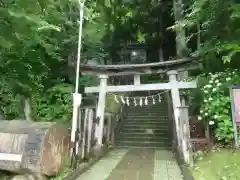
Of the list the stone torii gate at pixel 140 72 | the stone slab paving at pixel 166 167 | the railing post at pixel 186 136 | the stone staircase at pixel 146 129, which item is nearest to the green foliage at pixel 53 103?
the stone torii gate at pixel 140 72

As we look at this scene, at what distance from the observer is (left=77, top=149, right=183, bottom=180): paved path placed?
23.3 feet

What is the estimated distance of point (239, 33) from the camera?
27.2 feet

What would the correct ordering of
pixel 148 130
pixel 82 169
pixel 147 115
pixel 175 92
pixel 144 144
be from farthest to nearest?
pixel 147 115
pixel 148 130
pixel 144 144
pixel 175 92
pixel 82 169

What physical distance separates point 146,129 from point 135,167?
596 cm

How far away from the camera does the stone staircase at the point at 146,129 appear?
13016 mm

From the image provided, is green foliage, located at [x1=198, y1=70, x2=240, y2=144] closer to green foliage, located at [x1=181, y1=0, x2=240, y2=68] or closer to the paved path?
green foliage, located at [x1=181, y1=0, x2=240, y2=68]

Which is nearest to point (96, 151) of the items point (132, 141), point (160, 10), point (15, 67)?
point (132, 141)

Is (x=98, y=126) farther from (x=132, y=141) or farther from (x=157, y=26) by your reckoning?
(x=157, y=26)

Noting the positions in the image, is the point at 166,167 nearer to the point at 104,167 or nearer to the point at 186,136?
the point at 186,136

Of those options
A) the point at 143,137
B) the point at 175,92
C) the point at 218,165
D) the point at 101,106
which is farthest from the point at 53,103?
the point at 218,165

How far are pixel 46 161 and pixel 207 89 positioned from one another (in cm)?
576

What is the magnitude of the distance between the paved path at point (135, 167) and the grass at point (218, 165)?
61 centimetres

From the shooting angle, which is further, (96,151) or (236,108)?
(96,151)

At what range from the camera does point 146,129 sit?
1423 centimetres
